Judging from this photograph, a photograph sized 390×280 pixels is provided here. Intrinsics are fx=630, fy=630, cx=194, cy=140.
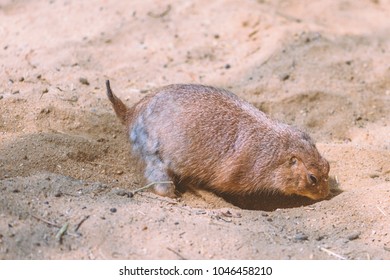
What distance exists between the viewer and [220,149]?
5.04 m

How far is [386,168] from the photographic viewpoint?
5211 millimetres

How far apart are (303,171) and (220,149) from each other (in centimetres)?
68

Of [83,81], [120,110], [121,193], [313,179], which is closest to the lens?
[121,193]

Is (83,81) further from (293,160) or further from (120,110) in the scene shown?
(293,160)

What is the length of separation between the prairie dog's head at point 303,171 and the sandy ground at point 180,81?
6.2 inches

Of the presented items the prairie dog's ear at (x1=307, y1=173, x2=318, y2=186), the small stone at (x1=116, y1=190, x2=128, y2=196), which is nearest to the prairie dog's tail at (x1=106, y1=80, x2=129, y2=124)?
the small stone at (x1=116, y1=190, x2=128, y2=196)

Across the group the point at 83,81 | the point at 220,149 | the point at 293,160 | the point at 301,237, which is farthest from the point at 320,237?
the point at 83,81

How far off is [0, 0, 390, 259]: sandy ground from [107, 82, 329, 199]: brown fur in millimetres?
198

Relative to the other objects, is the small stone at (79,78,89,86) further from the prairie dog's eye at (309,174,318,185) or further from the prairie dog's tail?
the prairie dog's eye at (309,174,318,185)

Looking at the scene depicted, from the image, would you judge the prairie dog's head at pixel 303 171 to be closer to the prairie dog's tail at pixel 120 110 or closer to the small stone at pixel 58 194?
the prairie dog's tail at pixel 120 110

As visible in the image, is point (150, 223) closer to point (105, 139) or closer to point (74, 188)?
point (74, 188)

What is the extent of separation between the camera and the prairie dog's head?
490 cm

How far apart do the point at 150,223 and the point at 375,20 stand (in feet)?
17.3

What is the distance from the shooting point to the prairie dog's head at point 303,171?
490 centimetres
